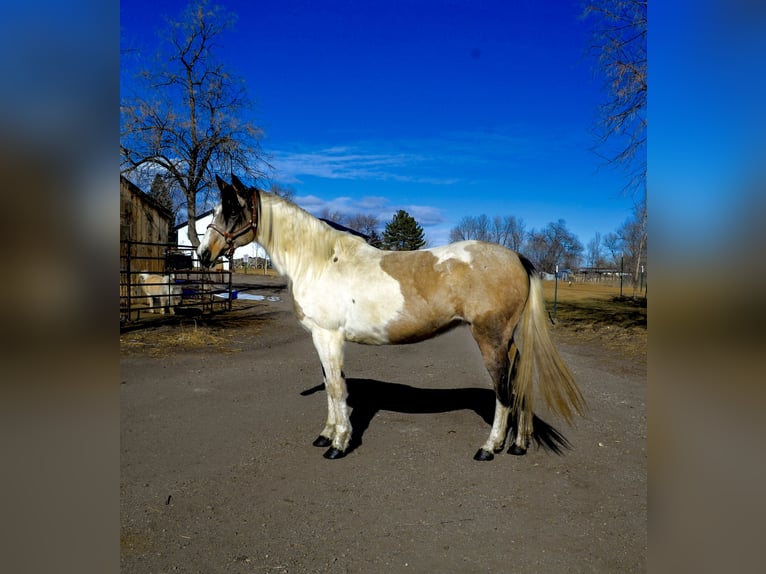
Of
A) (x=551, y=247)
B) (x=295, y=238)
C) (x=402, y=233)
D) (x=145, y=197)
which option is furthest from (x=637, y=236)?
(x=402, y=233)

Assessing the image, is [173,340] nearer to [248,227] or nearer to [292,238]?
[248,227]

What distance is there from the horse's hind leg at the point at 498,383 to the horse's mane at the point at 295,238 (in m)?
1.47

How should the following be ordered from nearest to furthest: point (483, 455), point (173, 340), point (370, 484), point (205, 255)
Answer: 1. point (370, 484)
2. point (483, 455)
3. point (205, 255)
4. point (173, 340)

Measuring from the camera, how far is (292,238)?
4172mm

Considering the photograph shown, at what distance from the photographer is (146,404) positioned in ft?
17.0

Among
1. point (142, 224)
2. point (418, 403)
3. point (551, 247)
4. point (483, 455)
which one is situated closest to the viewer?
point (483, 455)

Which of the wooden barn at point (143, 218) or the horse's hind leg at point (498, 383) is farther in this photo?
the wooden barn at point (143, 218)

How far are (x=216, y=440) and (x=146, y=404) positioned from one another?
1521 millimetres

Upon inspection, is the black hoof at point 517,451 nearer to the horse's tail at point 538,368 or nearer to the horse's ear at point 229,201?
the horse's tail at point 538,368

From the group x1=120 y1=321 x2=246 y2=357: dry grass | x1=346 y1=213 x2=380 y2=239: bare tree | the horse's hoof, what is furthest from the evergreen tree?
the horse's hoof

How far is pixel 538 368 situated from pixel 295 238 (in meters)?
2.36

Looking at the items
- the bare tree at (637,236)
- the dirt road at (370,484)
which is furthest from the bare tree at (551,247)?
the dirt road at (370,484)

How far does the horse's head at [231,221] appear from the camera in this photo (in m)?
4.14
